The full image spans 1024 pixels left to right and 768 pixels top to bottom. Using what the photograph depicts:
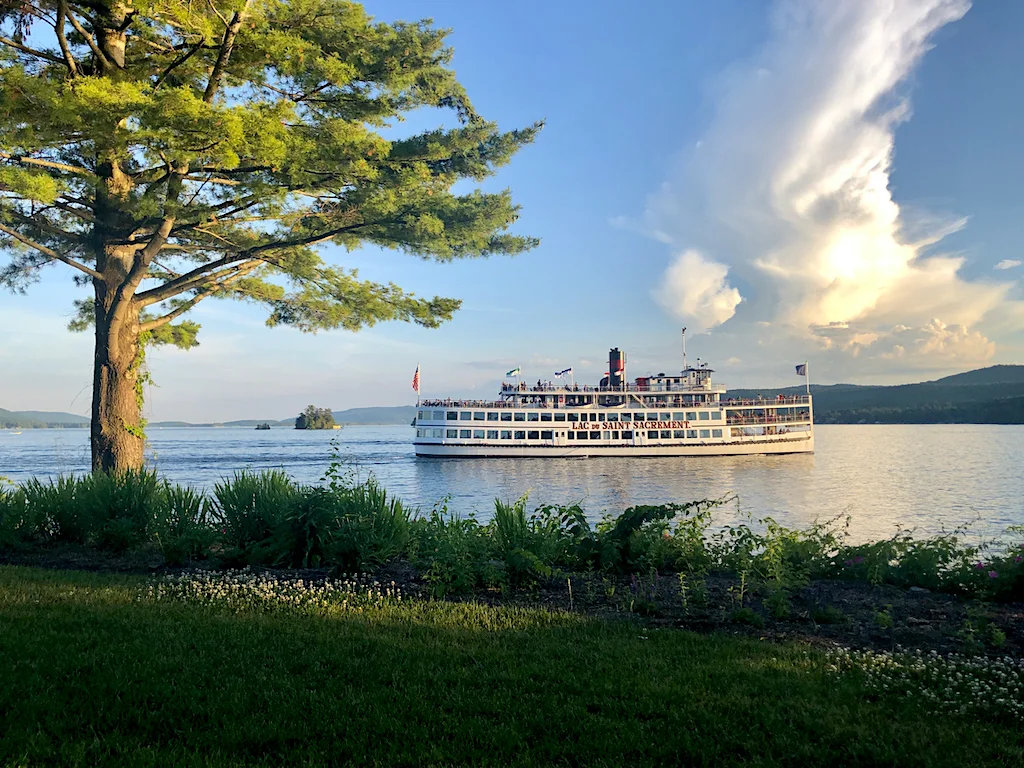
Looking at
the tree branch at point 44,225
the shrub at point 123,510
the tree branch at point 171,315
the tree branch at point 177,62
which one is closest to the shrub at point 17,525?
the shrub at point 123,510

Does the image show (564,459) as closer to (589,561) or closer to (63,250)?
(63,250)

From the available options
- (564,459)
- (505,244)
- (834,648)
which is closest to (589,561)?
(834,648)

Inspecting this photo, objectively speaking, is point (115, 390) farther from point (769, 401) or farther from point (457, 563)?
point (769, 401)

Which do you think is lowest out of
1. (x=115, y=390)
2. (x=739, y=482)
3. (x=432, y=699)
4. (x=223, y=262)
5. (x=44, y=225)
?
(x=739, y=482)

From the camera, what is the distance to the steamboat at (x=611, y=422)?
55531mm

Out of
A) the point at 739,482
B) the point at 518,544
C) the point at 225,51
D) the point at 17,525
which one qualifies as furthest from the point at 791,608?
the point at 739,482

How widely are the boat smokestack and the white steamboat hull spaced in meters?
5.88

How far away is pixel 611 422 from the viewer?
2247 inches

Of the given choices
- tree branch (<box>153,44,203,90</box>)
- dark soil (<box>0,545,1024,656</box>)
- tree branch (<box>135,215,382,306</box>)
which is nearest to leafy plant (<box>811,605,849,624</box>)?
dark soil (<box>0,545,1024,656</box>)

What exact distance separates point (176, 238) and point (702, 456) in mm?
48212

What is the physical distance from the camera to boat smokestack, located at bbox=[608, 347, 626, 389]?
193ft

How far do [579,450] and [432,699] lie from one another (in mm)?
51959

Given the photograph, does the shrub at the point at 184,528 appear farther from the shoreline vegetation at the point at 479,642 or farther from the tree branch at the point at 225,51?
the tree branch at the point at 225,51

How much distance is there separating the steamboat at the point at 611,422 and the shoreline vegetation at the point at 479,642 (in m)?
45.7
